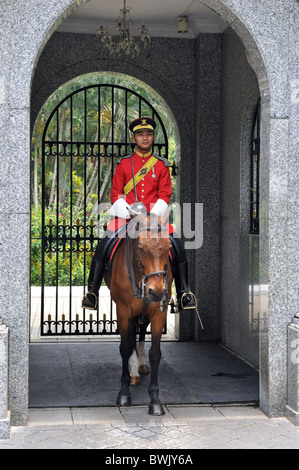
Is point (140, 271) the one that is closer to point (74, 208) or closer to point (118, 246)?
point (118, 246)

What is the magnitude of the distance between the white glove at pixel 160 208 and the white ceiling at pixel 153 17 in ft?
11.0

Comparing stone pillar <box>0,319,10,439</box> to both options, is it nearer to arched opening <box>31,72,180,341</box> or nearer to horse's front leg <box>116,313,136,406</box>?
horse's front leg <box>116,313,136,406</box>

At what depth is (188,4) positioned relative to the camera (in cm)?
852

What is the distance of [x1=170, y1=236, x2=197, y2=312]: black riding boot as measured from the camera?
658 centimetres

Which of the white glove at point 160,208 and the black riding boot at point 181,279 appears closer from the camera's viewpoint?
the white glove at point 160,208

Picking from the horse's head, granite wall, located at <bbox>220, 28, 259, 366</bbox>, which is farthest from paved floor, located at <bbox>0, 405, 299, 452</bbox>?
granite wall, located at <bbox>220, 28, 259, 366</bbox>

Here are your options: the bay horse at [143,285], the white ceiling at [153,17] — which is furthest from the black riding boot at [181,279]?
the white ceiling at [153,17]

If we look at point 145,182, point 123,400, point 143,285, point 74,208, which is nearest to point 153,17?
point 145,182

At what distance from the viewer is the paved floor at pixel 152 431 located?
510 centimetres

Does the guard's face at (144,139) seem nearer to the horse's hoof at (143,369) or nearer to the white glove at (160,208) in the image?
the white glove at (160,208)

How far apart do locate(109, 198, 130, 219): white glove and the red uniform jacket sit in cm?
24

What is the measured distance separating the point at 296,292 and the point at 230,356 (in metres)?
2.76
